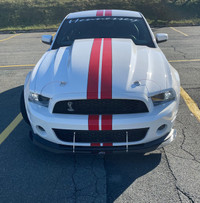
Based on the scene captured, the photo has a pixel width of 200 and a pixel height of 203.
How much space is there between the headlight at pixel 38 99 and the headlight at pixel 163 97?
3.87 feet

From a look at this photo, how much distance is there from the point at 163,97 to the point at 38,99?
55.4 inches

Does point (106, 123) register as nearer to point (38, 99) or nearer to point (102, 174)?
point (102, 174)

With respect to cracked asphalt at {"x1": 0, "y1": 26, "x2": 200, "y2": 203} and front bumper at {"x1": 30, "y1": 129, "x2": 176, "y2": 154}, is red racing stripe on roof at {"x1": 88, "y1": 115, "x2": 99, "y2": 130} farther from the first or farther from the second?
cracked asphalt at {"x1": 0, "y1": 26, "x2": 200, "y2": 203}

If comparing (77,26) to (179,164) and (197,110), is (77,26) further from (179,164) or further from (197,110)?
(179,164)

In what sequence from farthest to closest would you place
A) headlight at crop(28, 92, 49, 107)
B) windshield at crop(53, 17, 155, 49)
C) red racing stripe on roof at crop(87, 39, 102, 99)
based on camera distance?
windshield at crop(53, 17, 155, 49)
headlight at crop(28, 92, 49, 107)
red racing stripe on roof at crop(87, 39, 102, 99)

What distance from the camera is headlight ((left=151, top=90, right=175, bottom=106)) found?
2.71 m

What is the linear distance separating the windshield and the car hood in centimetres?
51

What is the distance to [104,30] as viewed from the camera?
4242 mm

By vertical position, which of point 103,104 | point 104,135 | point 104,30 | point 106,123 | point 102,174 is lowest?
point 102,174

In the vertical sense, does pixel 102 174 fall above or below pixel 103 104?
below

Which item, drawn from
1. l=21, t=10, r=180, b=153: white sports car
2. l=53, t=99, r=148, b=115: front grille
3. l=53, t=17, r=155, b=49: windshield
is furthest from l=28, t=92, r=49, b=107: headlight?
l=53, t=17, r=155, b=49: windshield

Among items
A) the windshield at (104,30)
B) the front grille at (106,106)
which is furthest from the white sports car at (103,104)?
the windshield at (104,30)

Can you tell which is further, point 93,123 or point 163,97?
point 163,97

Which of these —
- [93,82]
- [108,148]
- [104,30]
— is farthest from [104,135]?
[104,30]
